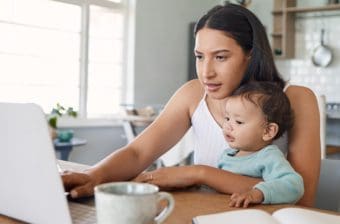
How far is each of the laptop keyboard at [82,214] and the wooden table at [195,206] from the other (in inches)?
1.8

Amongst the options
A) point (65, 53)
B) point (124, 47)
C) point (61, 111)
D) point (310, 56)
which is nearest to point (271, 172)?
point (61, 111)

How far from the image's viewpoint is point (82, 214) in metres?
0.75

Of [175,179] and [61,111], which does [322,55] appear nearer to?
[61,111]

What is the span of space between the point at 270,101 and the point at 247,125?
0.08 meters

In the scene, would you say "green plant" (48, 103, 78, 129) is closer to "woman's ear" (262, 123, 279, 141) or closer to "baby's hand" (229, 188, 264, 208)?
"woman's ear" (262, 123, 279, 141)

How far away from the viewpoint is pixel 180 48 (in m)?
5.07

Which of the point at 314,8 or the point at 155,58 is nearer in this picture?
the point at 314,8

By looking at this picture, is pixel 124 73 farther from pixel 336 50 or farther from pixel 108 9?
pixel 336 50

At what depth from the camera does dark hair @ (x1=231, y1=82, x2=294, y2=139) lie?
106cm

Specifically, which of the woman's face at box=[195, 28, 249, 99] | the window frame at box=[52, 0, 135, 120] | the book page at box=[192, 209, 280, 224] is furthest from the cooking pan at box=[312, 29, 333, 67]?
the book page at box=[192, 209, 280, 224]

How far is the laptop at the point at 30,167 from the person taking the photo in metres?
0.59

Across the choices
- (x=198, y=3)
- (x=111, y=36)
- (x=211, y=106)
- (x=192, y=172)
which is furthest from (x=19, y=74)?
(x=192, y=172)

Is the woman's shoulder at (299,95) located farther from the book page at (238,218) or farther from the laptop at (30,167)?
the laptop at (30,167)

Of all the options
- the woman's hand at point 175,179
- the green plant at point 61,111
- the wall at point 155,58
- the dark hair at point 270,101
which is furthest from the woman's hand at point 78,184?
the wall at point 155,58
